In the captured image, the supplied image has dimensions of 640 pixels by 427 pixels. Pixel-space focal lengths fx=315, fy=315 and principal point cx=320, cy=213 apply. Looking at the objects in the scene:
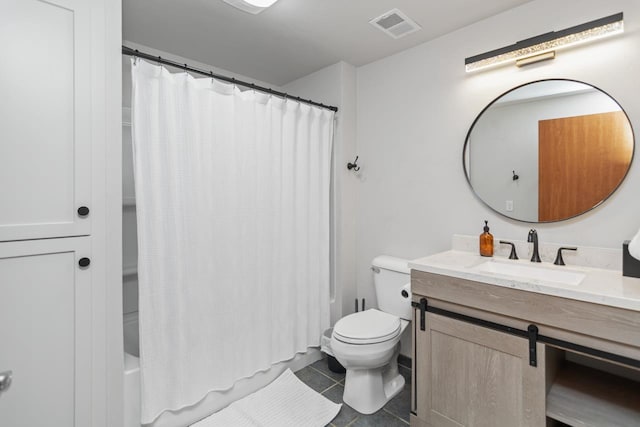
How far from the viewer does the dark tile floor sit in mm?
1761

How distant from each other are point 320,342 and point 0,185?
6.65 feet

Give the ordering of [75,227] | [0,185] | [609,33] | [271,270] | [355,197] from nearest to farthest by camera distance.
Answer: [0,185], [75,227], [609,33], [271,270], [355,197]

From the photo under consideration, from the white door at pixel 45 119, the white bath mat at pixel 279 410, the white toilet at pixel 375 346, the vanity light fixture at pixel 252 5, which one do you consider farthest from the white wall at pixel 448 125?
Answer: the white door at pixel 45 119

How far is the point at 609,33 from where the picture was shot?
147 cm

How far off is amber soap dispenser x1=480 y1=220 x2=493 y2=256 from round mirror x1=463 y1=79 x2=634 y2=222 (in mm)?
154

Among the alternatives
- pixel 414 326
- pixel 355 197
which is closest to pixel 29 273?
pixel 414 326

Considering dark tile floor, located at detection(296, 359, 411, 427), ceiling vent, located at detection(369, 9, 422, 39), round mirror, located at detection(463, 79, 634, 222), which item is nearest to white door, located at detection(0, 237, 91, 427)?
dark tile floor, located at detection(296, 359, 411, 427)

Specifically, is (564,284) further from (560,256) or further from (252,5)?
(252,5)

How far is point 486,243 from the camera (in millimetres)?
1829

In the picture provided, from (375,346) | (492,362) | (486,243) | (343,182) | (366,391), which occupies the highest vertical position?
(343,182)

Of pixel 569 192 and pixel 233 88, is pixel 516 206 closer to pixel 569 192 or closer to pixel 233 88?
pixel 569 192

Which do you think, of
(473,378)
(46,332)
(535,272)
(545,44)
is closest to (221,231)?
(46,332)

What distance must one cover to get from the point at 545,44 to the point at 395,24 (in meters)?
0.82

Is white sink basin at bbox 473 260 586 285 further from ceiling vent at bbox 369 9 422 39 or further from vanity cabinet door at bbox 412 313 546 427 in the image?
ceiling vent at bbox 369 9 422 39
